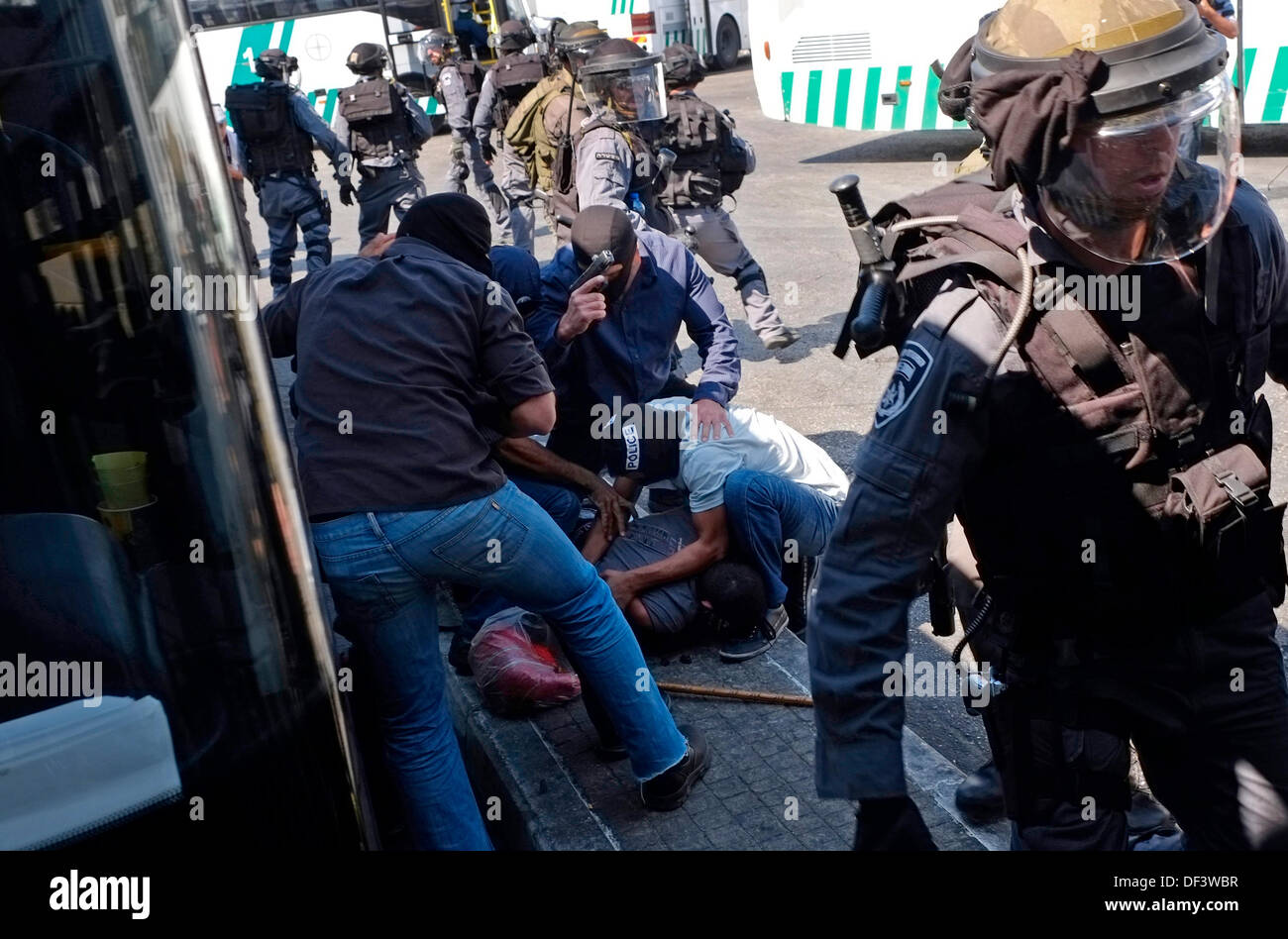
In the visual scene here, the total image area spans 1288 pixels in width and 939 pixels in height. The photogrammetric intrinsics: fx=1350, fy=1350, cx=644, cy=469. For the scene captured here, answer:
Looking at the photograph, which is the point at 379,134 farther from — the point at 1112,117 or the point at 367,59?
the point at 1112,117

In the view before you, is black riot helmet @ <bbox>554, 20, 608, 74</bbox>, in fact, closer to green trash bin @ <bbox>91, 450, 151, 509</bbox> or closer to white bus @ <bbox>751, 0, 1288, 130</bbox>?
white bus @ <bbox>751, 0, 1288, 130</bbox>

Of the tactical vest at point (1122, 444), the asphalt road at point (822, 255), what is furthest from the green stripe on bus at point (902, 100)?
the tactical vest at point (1122, 444)

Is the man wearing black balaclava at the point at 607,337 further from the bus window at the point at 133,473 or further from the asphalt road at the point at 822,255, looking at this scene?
the bus window at the point at 133,473

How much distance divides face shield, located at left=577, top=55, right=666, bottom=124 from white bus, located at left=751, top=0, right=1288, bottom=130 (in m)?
4.96

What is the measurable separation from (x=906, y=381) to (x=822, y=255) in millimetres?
7625

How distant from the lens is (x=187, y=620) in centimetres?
205

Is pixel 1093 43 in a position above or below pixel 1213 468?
above

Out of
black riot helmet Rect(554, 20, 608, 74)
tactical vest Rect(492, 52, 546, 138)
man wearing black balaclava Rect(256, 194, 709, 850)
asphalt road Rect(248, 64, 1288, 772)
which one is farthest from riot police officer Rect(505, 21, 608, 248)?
man wearing black balaclava Rect(256, 194, 709, 850)

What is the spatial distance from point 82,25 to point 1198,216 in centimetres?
156

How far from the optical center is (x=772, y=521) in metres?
4.18

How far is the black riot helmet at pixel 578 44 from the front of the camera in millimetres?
7750

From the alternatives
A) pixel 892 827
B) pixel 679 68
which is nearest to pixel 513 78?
pixel 679 68
